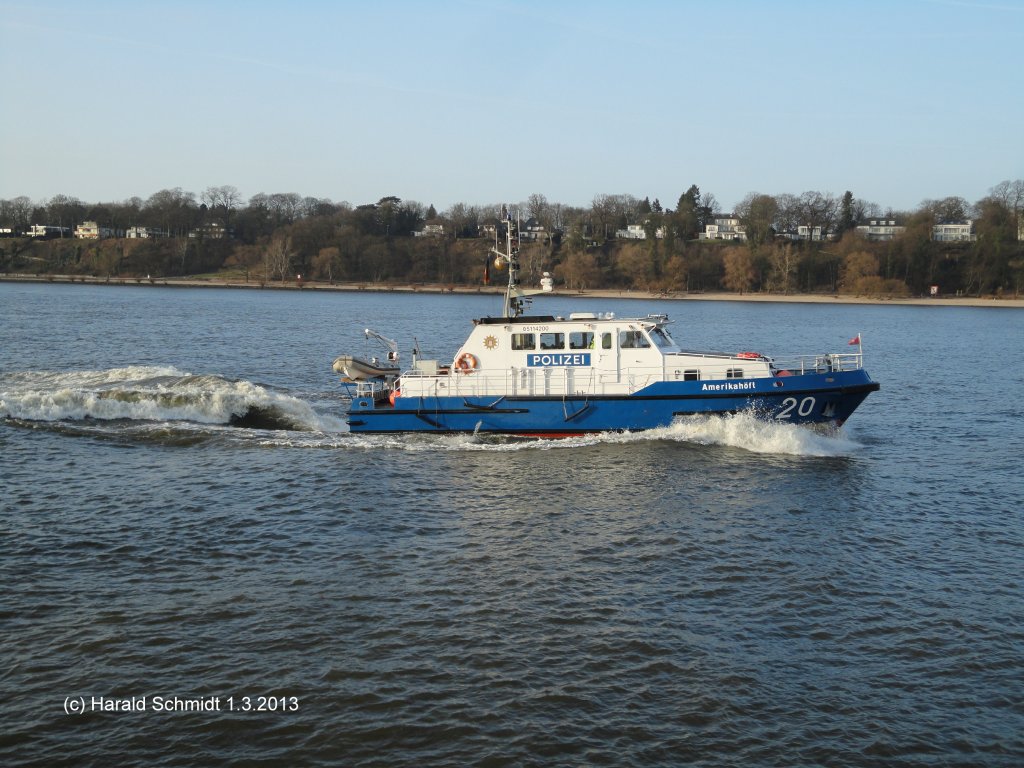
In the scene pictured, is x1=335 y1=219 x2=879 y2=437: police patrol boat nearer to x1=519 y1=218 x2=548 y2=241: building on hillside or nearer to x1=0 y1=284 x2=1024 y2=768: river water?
x1=0 y1=284 x2=1024 y2=768: river water

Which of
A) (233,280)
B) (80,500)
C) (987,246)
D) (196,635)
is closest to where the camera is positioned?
(196,635)

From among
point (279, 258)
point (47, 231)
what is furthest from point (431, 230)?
point (47, 231)

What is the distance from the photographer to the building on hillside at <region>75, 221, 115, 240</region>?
15600 cm

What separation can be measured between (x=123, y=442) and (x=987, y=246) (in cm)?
11171

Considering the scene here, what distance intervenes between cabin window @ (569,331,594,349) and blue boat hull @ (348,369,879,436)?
1435 mm

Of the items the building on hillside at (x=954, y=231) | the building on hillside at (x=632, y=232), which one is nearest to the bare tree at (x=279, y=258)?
the building on hillside at (x=632, y=232)

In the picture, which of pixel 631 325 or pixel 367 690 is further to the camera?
pixel 631 325

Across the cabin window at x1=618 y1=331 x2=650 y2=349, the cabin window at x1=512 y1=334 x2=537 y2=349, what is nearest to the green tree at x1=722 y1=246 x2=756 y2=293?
the cabin window at x1=618 y1=331 x2=650 y2=349

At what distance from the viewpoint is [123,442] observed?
23.8 metres

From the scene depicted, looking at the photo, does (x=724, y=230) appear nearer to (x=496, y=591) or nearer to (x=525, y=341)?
(x=525, y=341)

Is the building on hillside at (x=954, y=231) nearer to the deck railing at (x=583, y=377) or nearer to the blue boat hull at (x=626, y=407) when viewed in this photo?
the blue boat hull at (x=626, y=407)

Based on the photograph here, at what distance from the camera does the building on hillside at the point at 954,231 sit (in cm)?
13575

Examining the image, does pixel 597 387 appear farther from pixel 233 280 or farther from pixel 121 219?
pixel 121 219

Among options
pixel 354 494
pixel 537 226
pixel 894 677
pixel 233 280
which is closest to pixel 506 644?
pixel 894 677
